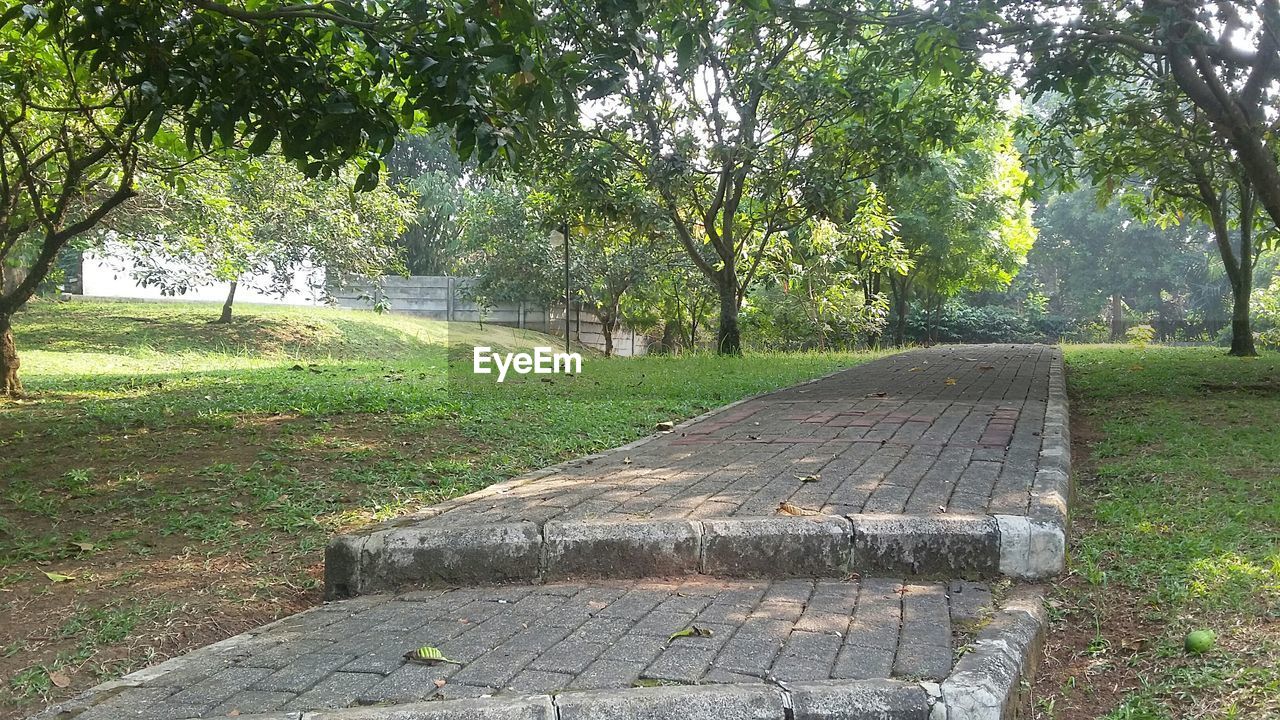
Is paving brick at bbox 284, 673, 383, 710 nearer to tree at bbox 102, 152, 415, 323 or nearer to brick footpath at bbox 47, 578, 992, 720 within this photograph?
brick footpath at bbox 47, 578, 992, 720

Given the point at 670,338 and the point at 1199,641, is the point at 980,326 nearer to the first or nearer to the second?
the point at 670,338

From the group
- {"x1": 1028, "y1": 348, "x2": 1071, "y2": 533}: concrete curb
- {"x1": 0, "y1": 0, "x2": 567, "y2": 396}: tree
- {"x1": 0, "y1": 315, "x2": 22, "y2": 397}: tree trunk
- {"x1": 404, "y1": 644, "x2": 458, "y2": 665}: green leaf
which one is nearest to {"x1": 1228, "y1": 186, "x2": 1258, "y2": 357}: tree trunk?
{"x1": 1028, "y1": 348, "x2": 1071, "y2": 533}: concrete curb

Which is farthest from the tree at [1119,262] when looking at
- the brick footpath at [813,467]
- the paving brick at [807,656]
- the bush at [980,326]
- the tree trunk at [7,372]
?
the paving brick at [807,656]

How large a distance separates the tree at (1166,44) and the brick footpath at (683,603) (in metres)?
3.79

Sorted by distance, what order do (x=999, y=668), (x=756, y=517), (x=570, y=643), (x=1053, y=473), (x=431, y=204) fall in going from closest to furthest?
(x=999, y=668)
(x=570, y=643)
(x=756, y=517)
(x=1053, y=473)
(x=431, y=204)

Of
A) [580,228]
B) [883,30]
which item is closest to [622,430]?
[883,30]

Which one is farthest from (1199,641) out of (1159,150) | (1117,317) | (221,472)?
(1117,317)

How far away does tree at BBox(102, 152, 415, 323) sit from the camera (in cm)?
1097

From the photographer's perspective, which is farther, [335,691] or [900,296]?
[900,296]

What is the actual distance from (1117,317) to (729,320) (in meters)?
34.2

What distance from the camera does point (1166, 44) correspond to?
6.74 m

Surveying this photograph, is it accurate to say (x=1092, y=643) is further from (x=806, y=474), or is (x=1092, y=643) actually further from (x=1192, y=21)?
(x=1192, y=21)

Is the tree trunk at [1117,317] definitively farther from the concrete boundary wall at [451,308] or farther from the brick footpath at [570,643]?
the brick footpath at [570,643]

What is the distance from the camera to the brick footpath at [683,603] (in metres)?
2.20
